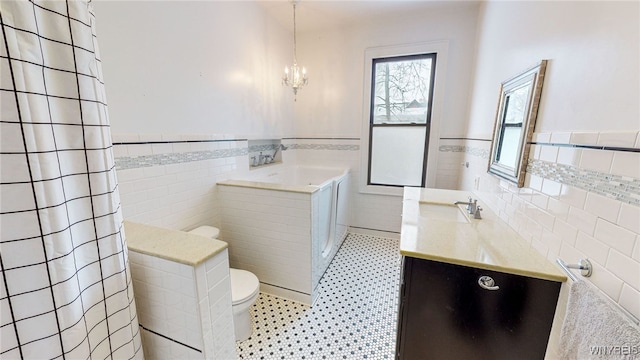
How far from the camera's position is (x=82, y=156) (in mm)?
734

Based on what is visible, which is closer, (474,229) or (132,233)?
(132,233)

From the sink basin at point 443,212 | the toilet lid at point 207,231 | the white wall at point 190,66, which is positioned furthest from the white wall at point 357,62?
the toilet lid at point 207,231

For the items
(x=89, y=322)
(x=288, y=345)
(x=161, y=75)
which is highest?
(x=161, y=75)

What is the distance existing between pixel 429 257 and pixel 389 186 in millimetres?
2087

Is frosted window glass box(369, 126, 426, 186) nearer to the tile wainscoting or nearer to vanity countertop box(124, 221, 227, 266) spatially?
the tile wainscoting

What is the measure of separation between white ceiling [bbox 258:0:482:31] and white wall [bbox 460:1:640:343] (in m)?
1.37

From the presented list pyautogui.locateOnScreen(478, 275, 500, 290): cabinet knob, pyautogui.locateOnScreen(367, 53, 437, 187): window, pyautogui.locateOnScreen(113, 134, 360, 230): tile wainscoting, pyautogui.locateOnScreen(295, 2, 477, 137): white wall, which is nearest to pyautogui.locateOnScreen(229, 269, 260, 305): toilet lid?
pyautogui.locateOnScreen(113, 134, 360, 230): tile wainscoting

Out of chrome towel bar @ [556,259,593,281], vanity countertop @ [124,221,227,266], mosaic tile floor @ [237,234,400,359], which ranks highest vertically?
chrome towel bar @ [556,259,593,281]

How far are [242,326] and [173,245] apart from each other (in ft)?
3.19

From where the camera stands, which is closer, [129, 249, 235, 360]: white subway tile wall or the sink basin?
[129, 249, 235, 360]: white subway tile wall

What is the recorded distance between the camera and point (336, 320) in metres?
1.78

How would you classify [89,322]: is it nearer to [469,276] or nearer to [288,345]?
[288,345]

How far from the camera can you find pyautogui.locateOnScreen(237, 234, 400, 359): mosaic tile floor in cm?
154

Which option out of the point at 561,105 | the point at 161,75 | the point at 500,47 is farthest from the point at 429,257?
the point at 161,75
